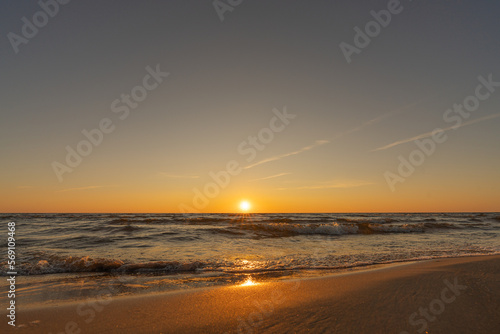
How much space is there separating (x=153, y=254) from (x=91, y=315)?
6.82 m

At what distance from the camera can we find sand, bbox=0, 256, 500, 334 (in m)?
3.76

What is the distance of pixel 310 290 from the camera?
5.66 metres

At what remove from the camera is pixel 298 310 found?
439 centimetres

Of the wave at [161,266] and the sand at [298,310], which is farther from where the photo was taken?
the wave at [161,266]

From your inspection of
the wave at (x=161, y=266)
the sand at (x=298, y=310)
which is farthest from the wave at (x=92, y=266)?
the sand at (x=298, y=310)

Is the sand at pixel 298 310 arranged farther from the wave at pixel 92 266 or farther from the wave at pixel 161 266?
the wave at pixel 92 266

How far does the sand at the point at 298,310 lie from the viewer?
3760mm

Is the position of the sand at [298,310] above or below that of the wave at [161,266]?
below

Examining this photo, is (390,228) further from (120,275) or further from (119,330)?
(119,330)

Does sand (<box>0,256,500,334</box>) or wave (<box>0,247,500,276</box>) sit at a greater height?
wave (<box>0,247,500,276</box>)

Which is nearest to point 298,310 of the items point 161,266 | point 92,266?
point 161,266

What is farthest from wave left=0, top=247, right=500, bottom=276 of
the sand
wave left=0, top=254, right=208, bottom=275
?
the sand

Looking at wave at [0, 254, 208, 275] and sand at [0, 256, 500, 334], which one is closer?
sand at [0, 256, 500, 334]

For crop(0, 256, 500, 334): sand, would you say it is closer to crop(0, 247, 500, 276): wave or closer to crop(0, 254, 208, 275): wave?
crop(0, 247, 500, 276): wave
